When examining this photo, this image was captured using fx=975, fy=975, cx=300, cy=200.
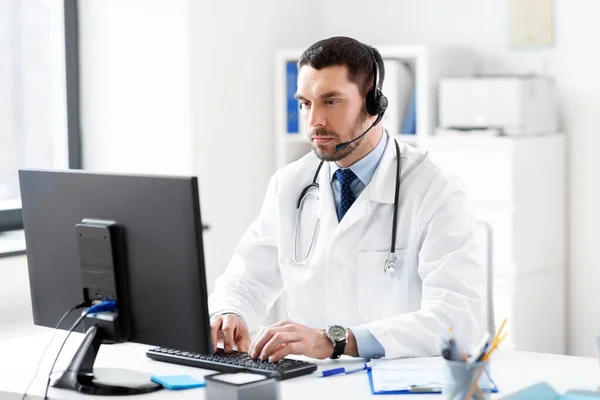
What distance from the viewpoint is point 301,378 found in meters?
2.03

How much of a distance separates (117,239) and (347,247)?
71 cm

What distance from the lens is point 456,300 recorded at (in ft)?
7.39

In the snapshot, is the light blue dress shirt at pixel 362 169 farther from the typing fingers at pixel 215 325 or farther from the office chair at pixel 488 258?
the typing fingers at pixel 215 325

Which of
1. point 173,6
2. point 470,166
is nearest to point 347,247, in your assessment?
point 470,166

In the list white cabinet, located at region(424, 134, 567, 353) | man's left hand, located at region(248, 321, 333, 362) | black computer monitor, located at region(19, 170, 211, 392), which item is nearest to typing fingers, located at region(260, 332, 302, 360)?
man's left hand, located at region(248, 321, 333, 362)

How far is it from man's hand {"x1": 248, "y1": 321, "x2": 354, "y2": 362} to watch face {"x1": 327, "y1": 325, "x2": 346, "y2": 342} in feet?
0.05

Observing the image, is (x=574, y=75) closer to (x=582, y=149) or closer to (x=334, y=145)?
(x=582, y=149)

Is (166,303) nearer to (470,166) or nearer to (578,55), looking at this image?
(470,166)

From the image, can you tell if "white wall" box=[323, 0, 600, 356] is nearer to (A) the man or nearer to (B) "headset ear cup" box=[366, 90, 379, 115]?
(A) the man

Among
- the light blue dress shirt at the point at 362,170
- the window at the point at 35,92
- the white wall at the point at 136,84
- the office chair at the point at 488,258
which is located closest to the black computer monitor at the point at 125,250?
the light blue dress shirt at the point at 362,170

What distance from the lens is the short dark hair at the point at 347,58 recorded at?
246 centimetres

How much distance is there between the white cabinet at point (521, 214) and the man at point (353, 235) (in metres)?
1.41

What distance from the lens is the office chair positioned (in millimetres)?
2510

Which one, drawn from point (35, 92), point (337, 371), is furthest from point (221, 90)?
point (337, 371)
